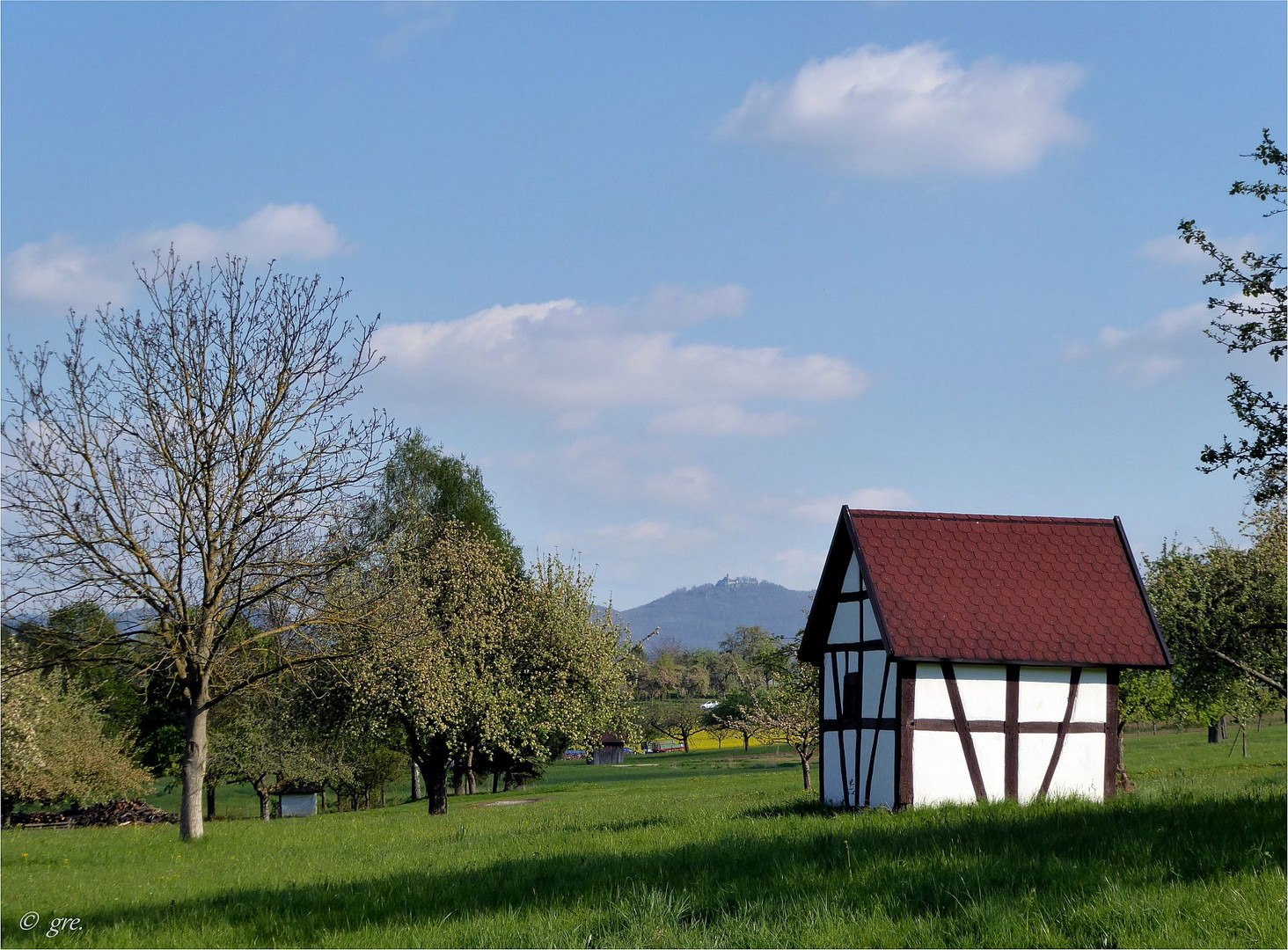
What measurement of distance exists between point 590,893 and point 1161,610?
94.1 feet

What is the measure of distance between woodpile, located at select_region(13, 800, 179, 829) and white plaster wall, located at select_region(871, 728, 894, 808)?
78.5 feet

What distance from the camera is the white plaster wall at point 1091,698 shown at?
829 inches

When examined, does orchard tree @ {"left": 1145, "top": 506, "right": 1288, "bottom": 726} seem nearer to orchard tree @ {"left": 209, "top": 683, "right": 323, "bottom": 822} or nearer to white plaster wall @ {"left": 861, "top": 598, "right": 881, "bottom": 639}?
white plaster wall @ {"left": 861, "top": 598, "right": 881, "bottom": 639}

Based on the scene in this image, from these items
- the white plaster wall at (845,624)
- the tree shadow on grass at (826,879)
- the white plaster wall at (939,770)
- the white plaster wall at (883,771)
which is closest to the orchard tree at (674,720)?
the white plaster wall at (845,624)

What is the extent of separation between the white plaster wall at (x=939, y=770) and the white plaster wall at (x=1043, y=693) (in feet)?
5.27

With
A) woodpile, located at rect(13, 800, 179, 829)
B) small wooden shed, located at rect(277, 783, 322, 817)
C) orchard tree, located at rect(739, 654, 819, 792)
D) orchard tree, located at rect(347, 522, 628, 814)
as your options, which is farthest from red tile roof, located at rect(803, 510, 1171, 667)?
small wooden shed, located at rect(277, 783, 322, 817)

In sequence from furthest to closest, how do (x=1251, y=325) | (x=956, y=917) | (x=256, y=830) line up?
(x=256, y=830) < (x=1251, y=325) < (x=956, y=917)

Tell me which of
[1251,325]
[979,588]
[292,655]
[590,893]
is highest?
[1251,325]

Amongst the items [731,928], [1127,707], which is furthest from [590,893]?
[1127,707]

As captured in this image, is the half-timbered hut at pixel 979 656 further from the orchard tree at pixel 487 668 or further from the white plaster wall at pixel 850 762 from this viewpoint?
the orchard tree at pixel 487 668

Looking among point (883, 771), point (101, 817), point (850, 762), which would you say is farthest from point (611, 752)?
point (883, 771)

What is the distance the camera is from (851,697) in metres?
22.2

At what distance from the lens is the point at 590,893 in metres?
11.3

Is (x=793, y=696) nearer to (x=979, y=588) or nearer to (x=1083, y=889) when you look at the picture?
(x=979, y=588)
